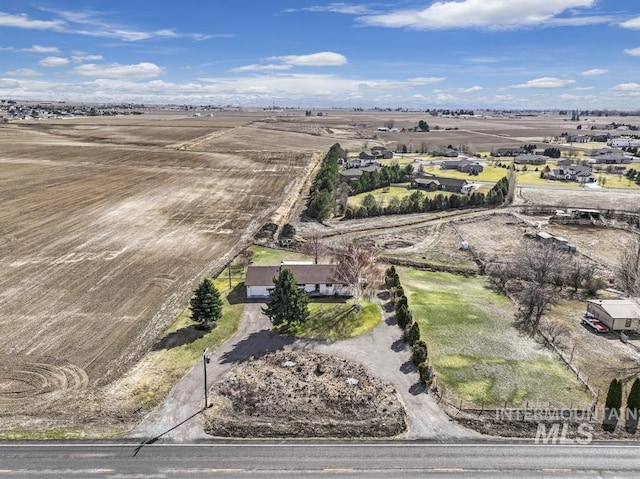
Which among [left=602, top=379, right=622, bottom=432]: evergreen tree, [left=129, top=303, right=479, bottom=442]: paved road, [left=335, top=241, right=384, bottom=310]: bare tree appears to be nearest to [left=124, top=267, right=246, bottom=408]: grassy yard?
[left=129, top=303, right=479, bottom=442]: paved road

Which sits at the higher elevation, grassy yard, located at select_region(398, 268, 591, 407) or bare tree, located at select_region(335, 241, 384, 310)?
bare tree, located at select_region(335, 241, 384, 310)

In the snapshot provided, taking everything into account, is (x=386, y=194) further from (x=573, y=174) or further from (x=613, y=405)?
(x=613, y=405)

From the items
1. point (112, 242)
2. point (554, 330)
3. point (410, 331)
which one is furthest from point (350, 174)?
point (410, 331)

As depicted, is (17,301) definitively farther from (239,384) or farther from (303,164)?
(303,164)

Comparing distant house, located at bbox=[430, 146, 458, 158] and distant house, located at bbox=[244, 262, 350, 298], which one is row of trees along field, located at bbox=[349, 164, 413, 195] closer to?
distant house, located at bbox=[430, 146, 458, 158]

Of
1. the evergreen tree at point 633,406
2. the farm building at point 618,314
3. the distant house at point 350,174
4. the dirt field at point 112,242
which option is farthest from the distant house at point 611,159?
the evergreen tree at point 633,406
